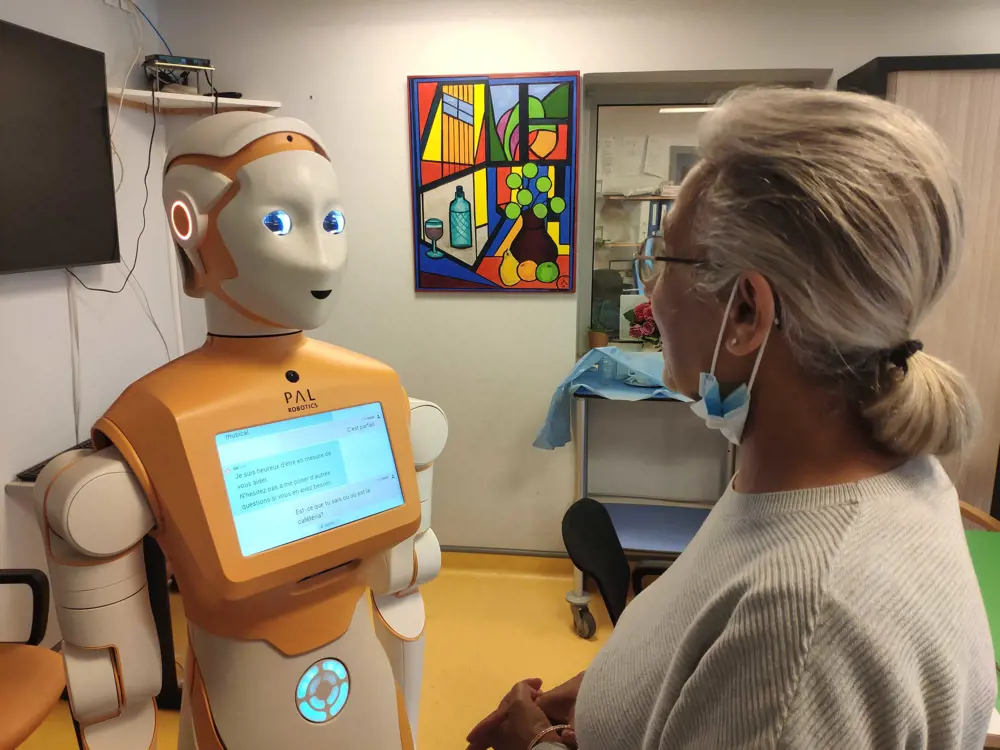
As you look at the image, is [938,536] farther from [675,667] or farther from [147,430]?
[147,430]

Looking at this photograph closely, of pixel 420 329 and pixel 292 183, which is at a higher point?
pixel 292 183

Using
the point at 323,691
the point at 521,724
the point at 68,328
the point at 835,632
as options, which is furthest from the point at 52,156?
the point at 835,632

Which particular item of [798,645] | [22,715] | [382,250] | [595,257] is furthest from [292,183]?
[595,257]

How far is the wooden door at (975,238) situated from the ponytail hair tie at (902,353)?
1.71 meters

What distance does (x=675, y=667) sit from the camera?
2.31 feet

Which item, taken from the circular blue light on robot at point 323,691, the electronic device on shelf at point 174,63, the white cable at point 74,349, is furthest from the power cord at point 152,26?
the circular blue light on robot at point 323,691

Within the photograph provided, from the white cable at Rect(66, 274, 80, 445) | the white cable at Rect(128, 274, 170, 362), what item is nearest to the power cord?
the white cable at Rect(128, 274, 170, 362)

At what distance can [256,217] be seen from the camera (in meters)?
1.09

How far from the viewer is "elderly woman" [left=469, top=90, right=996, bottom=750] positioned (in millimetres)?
588

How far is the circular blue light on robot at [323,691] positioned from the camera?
1.22 meters

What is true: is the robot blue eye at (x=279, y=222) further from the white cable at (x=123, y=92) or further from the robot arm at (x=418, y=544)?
the white cable at (x=123, y=92)

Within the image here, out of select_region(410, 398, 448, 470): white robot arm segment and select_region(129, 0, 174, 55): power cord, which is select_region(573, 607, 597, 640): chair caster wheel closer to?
select_region(410, 398, 448, 470): white robot arm segment

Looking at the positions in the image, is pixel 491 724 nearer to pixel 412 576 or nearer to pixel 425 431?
pixel 412 576

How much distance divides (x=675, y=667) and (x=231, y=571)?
2.31 ft
